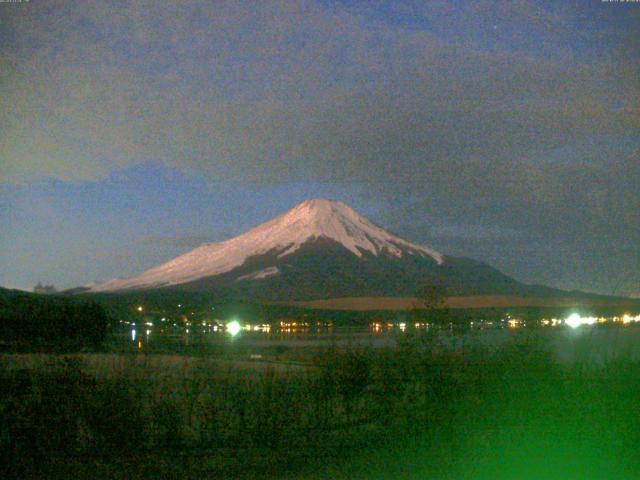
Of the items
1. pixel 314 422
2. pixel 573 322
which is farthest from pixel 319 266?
pixel 314 422

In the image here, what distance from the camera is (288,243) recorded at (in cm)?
16038

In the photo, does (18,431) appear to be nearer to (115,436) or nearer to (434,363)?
(115,436)

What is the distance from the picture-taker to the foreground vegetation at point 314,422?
10297mm

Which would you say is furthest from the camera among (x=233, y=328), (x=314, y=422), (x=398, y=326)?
(x=233, y=328)

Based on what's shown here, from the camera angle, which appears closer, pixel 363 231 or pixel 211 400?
pixel 211 400

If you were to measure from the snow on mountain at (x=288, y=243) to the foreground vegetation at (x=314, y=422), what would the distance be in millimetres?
111265

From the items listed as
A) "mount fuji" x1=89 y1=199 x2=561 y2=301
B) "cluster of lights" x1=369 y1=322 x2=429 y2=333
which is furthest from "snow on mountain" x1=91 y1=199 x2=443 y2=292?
"cluster of lights" x1=369 y1=322 x2=429 y2=333

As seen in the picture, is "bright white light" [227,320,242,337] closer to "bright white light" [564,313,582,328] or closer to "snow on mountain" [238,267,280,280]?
"bright white light" [564,313,582,328]

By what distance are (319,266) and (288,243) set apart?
25013mm

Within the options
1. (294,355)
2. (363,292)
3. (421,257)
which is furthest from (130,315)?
(421,257)

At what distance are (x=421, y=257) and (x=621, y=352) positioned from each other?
398 ft

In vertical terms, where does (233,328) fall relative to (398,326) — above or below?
below

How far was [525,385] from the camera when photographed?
44.9 ft

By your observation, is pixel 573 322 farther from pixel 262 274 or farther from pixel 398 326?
pixel 262 274
